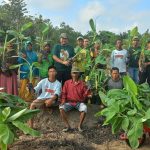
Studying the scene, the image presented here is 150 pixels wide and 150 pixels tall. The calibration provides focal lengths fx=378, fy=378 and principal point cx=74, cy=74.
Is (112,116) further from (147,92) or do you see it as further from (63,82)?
(63,82)

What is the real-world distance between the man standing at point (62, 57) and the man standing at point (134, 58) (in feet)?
4.85

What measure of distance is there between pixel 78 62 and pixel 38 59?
2.95 feet

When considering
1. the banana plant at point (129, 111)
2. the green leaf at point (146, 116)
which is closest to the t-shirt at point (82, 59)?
the banana plant at point (129, 111)

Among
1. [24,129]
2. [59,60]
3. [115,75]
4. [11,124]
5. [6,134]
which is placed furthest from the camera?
[59,60]

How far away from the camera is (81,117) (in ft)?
22.4

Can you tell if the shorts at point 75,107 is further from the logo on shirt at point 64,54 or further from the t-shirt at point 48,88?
the logo on shirt at point 64,54

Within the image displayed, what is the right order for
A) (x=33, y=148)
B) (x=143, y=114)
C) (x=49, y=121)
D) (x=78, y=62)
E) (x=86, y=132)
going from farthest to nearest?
(x=78, y=62)
(x=49, y=121)
(x=86, y=132)
(x=33, y=148)
(x=143, y=114)

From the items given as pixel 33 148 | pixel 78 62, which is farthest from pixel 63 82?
pixel 33 148

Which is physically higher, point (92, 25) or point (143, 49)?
point (92, 25)

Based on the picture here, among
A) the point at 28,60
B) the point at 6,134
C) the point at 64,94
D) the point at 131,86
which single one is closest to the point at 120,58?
the point at 64,94

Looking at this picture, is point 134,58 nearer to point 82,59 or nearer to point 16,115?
point 82,59

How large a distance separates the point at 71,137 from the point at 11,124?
74.8 inches

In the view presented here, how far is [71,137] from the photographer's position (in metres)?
6.44

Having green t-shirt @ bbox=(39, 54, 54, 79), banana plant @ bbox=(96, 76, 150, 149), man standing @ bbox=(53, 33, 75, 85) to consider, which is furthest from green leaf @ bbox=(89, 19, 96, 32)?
banana plant @ bbox=(96, 76, 150, 149)
